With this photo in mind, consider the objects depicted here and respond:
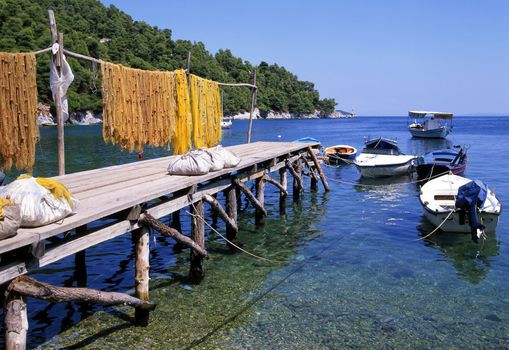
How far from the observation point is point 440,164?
916 inches

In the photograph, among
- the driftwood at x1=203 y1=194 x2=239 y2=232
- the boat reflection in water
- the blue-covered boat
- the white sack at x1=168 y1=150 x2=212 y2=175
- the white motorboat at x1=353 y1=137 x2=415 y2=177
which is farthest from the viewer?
the white motorboat at x1=353 y1=137 x2=415 y2=177

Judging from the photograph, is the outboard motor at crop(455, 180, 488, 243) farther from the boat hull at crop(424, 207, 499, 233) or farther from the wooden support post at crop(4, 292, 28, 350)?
the wooden support post at crop(4, 292, 28, 350)

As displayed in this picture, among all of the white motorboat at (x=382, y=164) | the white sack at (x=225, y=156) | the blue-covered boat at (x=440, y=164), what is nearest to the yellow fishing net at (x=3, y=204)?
the white sack at (x=225, y=156)

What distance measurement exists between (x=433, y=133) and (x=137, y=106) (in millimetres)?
55028

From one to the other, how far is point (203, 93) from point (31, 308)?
23.1 feet

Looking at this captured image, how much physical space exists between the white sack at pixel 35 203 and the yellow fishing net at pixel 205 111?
6831mm

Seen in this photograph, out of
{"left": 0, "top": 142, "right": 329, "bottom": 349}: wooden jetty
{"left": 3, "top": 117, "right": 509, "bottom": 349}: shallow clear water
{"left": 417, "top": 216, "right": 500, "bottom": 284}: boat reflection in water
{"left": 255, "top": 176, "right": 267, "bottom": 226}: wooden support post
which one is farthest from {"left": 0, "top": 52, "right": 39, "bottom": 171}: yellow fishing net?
{"left": 417, "top": 216, "right": 500, "bottom": 284}: boat reflection in water

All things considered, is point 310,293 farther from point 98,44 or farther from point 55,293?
point 98,44

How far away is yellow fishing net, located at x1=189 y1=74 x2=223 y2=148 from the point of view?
12250 millimetres

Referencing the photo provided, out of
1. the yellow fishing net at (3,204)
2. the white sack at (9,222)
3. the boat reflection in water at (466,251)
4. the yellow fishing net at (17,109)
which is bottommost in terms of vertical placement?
the boat reflection in water at (466,251)

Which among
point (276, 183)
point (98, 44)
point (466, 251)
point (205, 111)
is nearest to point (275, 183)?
point (276, 183)

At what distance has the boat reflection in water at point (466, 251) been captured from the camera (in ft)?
35.9

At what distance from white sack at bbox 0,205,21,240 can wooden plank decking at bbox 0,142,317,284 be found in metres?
0.08

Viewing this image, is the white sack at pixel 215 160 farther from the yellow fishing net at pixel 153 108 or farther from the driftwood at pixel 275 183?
the driftwood at pixel 275 183
